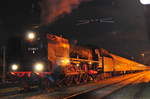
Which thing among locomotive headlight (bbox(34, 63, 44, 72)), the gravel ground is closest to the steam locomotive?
locomotive headlight (bbox(34, 63, 44, 72))

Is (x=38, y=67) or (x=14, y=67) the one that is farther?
(x=38, y=67)

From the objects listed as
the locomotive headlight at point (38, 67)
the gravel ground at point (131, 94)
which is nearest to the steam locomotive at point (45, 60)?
the locomotive headlight at point (38, 67)

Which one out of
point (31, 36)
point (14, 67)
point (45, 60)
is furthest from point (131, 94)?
point (14, 67)

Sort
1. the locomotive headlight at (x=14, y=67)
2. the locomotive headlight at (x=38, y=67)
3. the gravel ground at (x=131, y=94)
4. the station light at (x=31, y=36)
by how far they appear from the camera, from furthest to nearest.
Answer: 1. the station light at (x=31, y=36)
2. the locomotive headlight at (x=38, y=67)
3. the locomotive headlight at (x=14, y=67)
4. the gravel ground at (x=131, y=94)

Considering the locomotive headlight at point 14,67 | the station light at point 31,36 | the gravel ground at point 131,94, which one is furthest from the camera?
the station light at point 31,36

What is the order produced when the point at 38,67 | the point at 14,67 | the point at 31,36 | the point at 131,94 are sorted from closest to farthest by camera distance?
the point at 131,94
the point at 14,67
the point at 38,67
the point at 31,36

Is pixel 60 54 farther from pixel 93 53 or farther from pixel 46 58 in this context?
pixel 93 53

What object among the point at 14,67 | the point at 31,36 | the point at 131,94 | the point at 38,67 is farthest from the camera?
the point at 31,36

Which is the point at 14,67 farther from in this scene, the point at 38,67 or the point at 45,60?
the point at 45,60

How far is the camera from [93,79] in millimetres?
25156

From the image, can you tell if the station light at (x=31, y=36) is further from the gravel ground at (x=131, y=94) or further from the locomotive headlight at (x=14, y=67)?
the gravel ground at (x=131, y=94)

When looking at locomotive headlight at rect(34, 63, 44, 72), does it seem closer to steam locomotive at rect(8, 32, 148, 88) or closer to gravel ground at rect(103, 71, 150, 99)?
steam locomotive at rect(8, 32, 148, 88)

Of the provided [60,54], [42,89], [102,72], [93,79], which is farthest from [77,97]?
[102,72]

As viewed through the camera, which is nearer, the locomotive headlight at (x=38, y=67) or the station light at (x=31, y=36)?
the locomotive headlight at (x=38, y=67)
